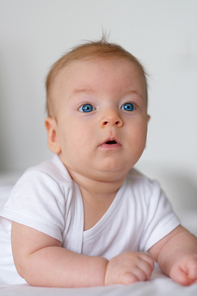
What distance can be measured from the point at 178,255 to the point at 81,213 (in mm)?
252

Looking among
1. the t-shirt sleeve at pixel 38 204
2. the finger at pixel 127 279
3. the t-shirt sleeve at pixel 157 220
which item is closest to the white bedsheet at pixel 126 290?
the finger at pixel 127 279

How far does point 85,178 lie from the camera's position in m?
0.91

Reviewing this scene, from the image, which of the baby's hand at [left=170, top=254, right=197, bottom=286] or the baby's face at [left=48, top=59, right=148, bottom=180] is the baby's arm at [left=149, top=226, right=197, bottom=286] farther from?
the baby's face at [left=48, top=59, right=148, bottom=180]

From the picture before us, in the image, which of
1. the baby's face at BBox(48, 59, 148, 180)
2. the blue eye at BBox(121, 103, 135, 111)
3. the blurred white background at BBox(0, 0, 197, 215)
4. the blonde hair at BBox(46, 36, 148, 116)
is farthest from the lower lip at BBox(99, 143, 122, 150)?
the blurred white background at BBox(0, 0, 197, 215)

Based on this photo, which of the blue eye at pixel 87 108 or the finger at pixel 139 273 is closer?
the finger at pixel 139 273

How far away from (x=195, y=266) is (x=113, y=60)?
519 mm

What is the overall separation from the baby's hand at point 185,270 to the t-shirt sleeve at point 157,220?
190mm

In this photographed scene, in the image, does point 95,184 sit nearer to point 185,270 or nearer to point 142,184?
point 142,184

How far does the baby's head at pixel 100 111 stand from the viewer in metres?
0.82

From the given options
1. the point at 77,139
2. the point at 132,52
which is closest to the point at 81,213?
the point at 77,139

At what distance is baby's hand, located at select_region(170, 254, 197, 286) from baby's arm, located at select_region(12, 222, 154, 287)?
0.07 metres

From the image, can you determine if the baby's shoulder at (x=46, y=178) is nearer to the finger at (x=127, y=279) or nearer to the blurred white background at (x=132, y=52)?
the finger at (x=127, y=279)

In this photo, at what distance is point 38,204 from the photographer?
0.78 m

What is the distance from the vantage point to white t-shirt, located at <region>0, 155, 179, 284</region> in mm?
785
